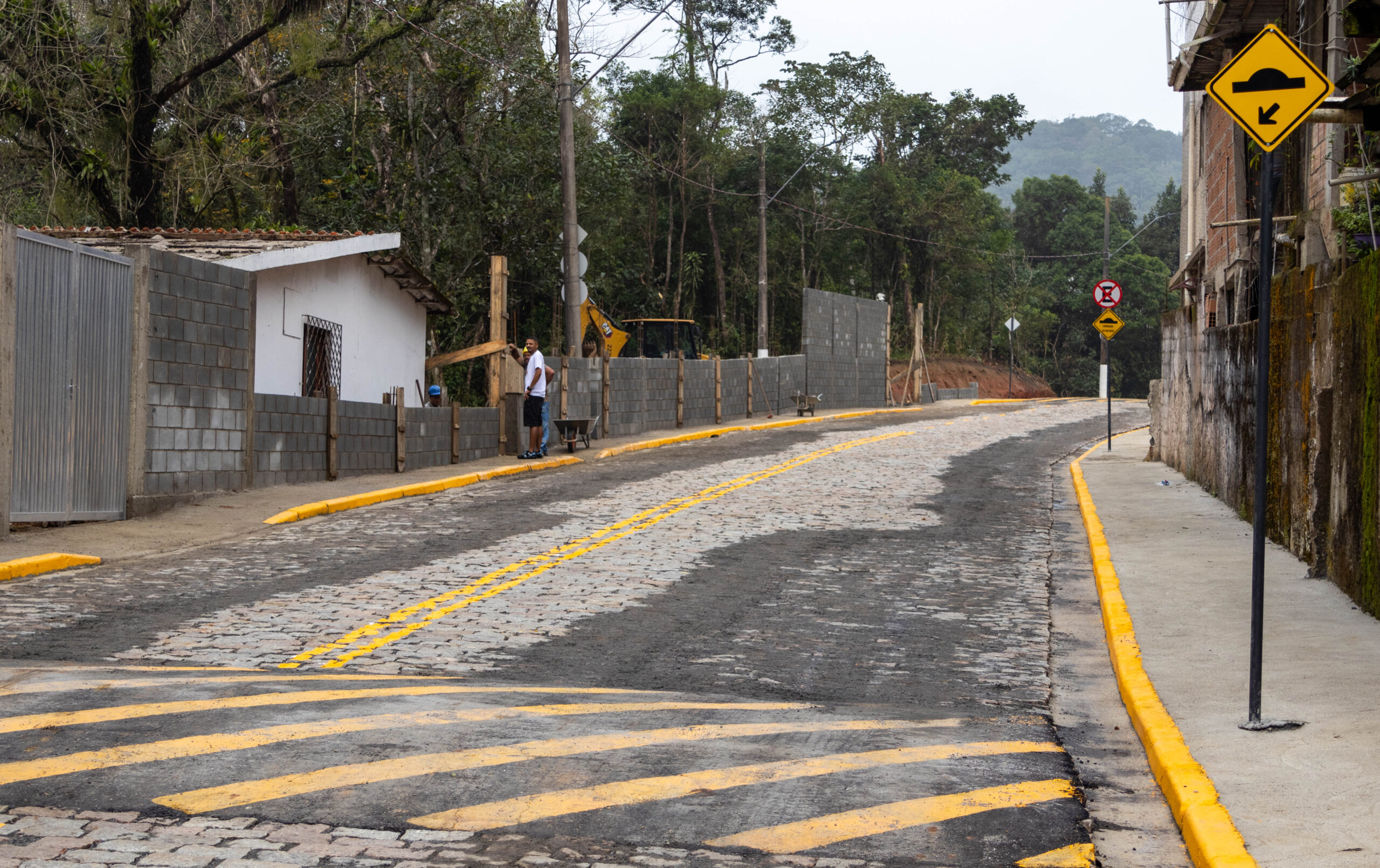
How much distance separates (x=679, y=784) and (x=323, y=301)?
1844 cm

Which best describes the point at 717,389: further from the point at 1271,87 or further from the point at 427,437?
the point at 1271,87

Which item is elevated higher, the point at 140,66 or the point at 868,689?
the point at 140,66

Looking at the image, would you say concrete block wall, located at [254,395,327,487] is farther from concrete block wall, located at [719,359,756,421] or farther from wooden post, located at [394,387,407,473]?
concrete block wall, located at [719,359,756,421]

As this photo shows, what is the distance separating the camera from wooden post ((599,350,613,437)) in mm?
28672

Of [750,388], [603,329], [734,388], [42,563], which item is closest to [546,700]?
[42,563]

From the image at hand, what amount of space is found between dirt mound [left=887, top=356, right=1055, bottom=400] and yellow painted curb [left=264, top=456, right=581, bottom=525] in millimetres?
38366

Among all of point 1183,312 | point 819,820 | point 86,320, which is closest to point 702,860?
point 819,820

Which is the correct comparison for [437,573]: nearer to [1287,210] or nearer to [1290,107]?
[1290,107]

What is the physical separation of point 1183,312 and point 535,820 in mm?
17871

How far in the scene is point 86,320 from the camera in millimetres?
13641

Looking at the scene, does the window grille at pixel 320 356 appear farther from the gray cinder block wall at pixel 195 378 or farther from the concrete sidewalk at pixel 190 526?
the gray cinder block wall at pixel 195 378

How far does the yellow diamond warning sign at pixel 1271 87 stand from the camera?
6.62 m

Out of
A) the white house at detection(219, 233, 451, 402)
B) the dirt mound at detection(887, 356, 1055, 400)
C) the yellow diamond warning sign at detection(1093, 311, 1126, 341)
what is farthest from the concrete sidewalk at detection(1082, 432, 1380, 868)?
the dirt mound at detection(887, 356, 1055, 400)

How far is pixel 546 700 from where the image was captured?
22.7 feet
